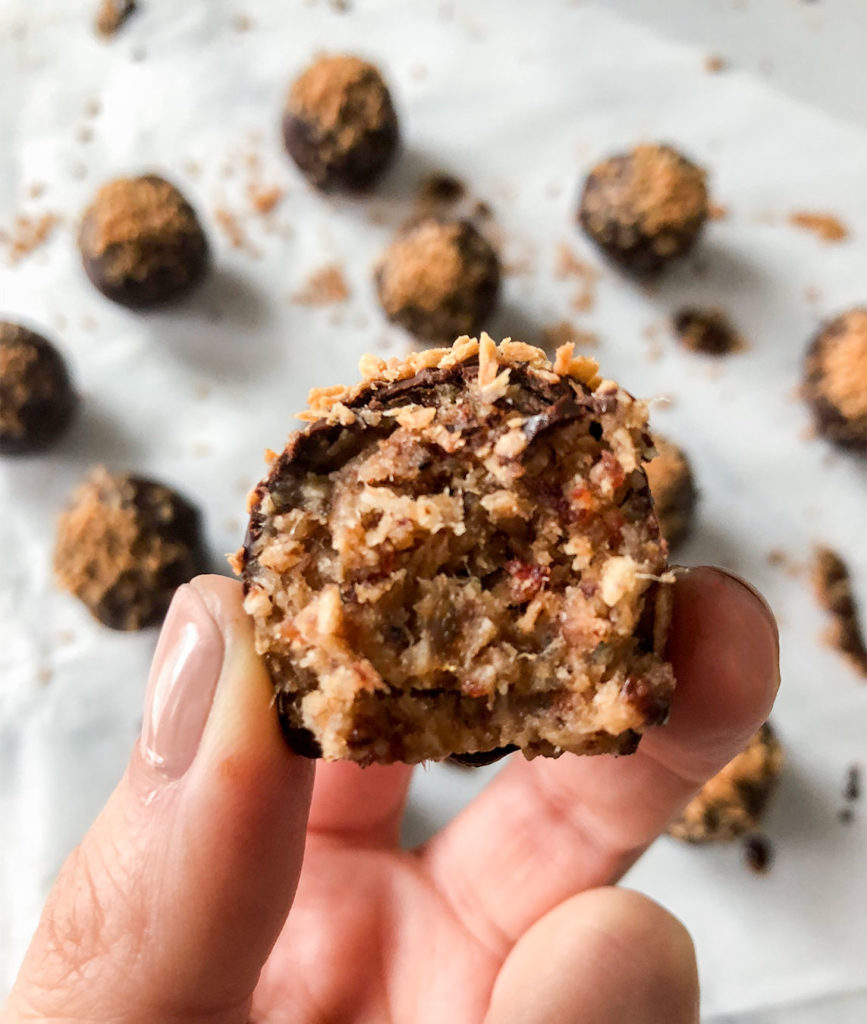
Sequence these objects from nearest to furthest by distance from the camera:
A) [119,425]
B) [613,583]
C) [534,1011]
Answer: [613,583] < [534,1011] < [119,425]

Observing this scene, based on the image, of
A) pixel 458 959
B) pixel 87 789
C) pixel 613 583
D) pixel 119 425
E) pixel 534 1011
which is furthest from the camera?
pixel 119 425

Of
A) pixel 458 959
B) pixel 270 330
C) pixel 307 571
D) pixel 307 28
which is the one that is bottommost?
pixel 458 959

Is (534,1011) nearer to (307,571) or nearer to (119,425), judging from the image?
(307,571)

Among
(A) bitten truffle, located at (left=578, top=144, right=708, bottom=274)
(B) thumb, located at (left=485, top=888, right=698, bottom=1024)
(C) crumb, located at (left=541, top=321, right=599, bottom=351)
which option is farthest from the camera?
(C) crumb, located at (left=541, top=321, right=599, bottom=351)

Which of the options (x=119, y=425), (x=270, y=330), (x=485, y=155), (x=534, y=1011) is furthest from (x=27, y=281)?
(x=534, y=1011)

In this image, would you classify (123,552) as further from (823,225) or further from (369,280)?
(823,225)

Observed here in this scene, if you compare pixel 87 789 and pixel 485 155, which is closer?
pixel 87 789

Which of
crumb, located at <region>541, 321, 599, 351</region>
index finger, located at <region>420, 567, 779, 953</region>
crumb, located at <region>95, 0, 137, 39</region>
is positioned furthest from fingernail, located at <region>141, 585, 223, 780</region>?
crumb, located at <region>95, 0, 137, 39</region>

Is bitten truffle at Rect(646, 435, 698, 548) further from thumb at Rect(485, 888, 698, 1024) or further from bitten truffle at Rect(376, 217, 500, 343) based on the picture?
thumb at Rect(485, 888, 698, 1024)
